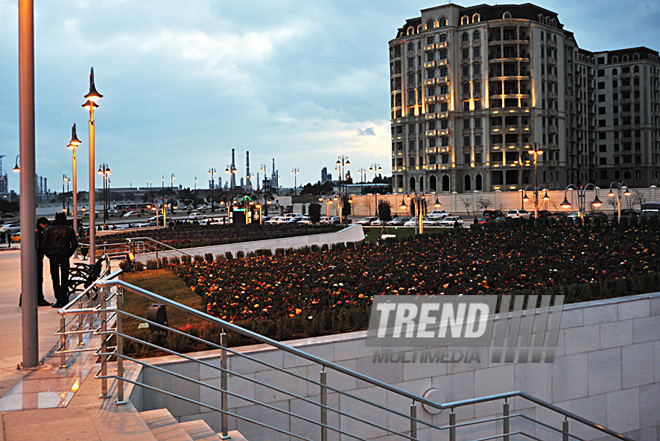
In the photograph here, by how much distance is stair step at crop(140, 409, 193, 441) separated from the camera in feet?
19.1

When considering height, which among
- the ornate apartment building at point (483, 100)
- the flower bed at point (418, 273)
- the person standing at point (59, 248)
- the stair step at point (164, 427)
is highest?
the ornate apartment building at point (483, 100)

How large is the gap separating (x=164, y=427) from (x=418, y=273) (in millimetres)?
10725

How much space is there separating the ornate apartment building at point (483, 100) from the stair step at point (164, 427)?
86.9 m

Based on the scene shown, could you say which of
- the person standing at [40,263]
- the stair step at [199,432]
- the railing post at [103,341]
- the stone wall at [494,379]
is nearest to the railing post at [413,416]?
the stair step at [199,432]

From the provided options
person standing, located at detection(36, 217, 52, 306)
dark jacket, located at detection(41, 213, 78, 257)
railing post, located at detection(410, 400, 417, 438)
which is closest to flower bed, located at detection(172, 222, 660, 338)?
dark jacket, located at detection(41, 213, 78, 257)

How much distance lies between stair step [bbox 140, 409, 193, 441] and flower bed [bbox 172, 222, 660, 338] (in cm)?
376

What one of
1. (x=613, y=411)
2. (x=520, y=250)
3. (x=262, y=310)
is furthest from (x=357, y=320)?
(x=520, y=250)

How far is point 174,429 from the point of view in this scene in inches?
238

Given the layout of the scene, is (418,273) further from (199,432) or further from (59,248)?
(199,432)

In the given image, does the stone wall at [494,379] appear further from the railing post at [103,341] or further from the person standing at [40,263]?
the person standing at [40,263]

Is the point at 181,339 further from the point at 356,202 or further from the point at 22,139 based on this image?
the point at 356,202

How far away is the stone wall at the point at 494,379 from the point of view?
8.40 metres

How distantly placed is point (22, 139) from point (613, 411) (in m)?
11.1

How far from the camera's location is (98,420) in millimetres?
5621
